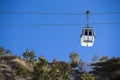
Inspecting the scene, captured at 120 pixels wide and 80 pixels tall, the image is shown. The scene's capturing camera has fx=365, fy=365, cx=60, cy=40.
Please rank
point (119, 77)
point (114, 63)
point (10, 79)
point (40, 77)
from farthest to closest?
1. point (114, 63)
2. point (10, 79)
3. point (119, 77)
4. point (40, 77)

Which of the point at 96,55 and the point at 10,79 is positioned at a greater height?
the point at 96,55

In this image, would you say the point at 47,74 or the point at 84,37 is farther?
the point at 47,74

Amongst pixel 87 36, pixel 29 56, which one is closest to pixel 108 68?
pixel 29 56

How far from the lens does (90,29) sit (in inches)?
768

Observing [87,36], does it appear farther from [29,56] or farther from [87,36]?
[29,56]

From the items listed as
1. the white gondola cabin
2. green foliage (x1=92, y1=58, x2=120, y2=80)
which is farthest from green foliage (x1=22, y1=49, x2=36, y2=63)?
the white gondola cabin

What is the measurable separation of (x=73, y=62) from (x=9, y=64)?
15958 millimetres

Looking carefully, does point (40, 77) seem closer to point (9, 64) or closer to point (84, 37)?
point (9, 64)

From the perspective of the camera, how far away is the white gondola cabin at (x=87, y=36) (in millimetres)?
19438

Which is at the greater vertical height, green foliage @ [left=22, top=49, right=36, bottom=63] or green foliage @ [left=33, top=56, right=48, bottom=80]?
green foliage @ [left=22, top=49, right=36, bottom=63]

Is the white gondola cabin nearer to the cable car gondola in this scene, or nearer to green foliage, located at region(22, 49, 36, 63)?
the cable car gondola

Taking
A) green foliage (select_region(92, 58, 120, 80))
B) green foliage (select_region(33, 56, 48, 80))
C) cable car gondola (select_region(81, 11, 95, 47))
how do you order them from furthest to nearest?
green foliage (select_region(92, 58, 120, 80)) → green foliage (select_region(33, 56, 48, 80)) → cable car gondola (select_region(81, 11, 95, 47))

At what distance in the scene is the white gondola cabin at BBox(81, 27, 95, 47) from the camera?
63.8 feet

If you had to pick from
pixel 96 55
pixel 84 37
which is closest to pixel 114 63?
pixel 96 55
